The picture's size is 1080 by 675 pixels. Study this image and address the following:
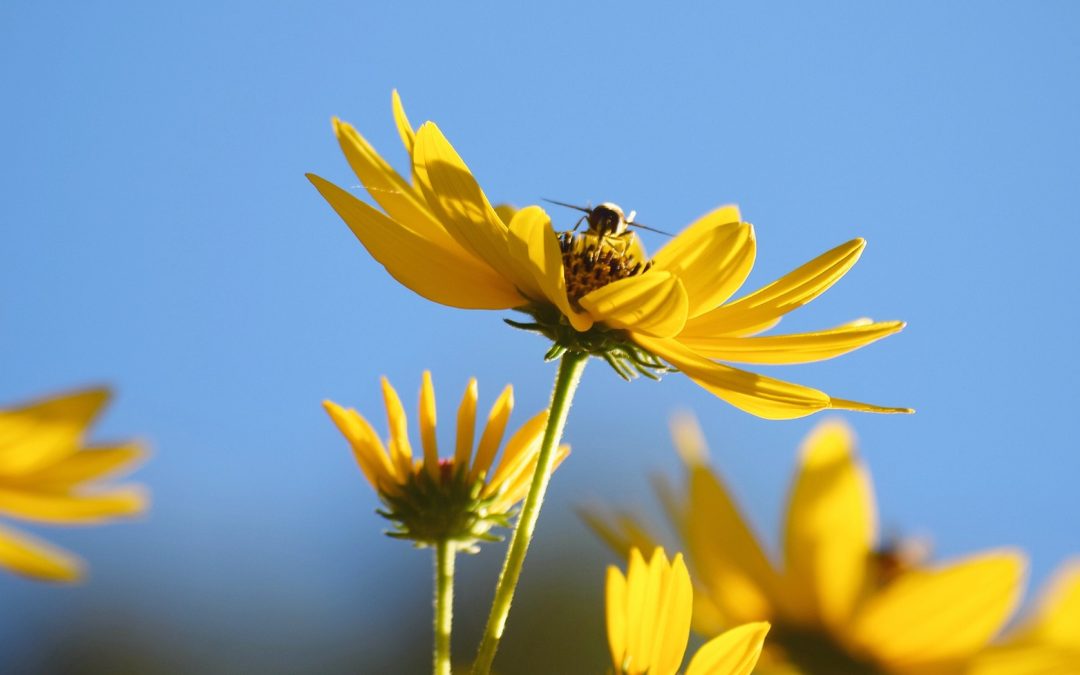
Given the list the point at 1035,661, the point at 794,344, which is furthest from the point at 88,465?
the point at 1035,661

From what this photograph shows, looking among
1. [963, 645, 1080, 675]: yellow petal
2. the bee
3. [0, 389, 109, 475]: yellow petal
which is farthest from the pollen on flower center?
[0, 389, 109, 475]: yellow petal

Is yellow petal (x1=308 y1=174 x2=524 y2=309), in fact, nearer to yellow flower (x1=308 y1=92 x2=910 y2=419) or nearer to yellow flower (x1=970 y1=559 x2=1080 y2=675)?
yellow flower (x1=308 y1=92 x2=910 y2=419)

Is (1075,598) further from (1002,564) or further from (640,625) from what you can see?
(640,625)

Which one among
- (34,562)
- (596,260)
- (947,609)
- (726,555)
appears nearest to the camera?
(34,562)

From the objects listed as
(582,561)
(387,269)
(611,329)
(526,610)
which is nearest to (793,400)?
(611,329)

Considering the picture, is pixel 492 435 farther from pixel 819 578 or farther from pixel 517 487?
pixel 819 578

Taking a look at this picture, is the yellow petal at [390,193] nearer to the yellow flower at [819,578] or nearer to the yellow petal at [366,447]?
the yellow petal at [366,447]

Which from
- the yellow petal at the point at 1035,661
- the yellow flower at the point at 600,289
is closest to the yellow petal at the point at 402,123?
the yellow flower at the point at 600,289
